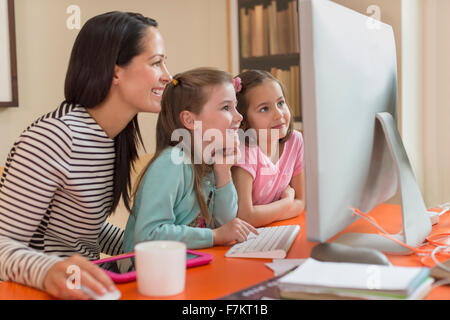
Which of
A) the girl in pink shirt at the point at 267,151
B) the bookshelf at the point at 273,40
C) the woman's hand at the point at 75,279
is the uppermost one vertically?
the bookshelf at the point at 273,40

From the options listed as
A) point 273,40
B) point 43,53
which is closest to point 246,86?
point 43,53

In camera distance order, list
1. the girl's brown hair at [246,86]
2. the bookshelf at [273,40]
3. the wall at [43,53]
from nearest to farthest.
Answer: the girl's brown hair at [246,86] → the wall at [43,53] → the bookshelf at [273,40]

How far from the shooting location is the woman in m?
0.99

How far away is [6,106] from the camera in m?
2.11

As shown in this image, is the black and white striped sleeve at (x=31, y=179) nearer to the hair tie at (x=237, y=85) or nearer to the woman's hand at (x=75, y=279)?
the woman's hand at (x=75, y=279)

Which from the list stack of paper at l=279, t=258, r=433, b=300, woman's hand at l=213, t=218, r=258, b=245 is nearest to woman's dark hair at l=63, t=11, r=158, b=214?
woman's hand at l=213, t=218, r=258, b=245

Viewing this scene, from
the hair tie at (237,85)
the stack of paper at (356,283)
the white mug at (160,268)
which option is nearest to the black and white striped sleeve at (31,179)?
the white mug at (160,268)

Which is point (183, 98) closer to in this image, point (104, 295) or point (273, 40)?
point (104, 295)

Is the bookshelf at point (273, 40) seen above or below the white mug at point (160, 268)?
above

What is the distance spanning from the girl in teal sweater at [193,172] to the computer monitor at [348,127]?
0.31m

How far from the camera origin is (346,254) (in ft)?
2.75

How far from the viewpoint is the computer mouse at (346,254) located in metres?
0.82

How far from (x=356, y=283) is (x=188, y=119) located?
767mm

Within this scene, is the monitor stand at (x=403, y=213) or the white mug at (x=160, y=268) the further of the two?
the monitor stand at (x=403, y=213)
